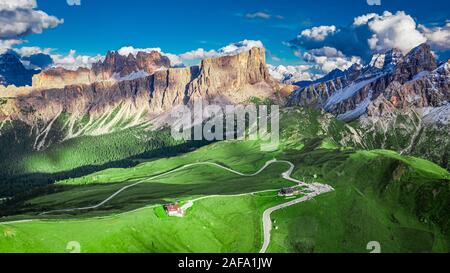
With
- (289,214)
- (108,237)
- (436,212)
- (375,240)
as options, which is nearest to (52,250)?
(108,237)

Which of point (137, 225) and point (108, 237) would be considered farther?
point (137, 225)
